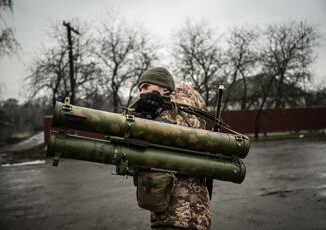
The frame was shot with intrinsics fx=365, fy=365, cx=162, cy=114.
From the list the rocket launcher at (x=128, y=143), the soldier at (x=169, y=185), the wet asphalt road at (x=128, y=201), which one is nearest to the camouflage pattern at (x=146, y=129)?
the rocket launcher at (x=128, y=143)

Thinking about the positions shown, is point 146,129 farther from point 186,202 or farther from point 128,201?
point 128,201

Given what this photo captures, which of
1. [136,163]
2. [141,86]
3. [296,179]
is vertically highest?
[141,86]

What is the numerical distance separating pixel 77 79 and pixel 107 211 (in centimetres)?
2088

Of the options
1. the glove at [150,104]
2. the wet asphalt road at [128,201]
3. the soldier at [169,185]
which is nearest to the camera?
the soldier at [169,185]

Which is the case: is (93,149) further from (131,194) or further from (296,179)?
(296,179)

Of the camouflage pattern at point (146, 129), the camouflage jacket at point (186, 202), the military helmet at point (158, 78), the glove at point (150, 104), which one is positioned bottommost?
the camouflage jacket at point (186, 202)

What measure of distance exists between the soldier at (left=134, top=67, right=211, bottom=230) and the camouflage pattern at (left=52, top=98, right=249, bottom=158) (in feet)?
0.38

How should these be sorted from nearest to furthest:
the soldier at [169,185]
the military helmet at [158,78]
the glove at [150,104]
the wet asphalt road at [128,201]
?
the soldier at [169,185] < the glove at [150,104] < the military helmet at [158,78] < the wet asphalt road at [128,201]

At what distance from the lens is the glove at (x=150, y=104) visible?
2.41 metres

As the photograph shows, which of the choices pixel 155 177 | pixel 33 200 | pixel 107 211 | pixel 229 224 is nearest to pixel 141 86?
pixel 155 177

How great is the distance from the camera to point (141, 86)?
103 inches

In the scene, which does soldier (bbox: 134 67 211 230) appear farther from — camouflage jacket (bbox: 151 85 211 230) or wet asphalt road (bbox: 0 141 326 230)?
wet asphalt road (bbox: 0 141 326 230)

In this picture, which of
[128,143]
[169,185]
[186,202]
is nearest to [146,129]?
[128,143]

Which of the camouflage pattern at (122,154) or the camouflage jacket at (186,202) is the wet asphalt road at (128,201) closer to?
the camouflage jacket at (186,202)
